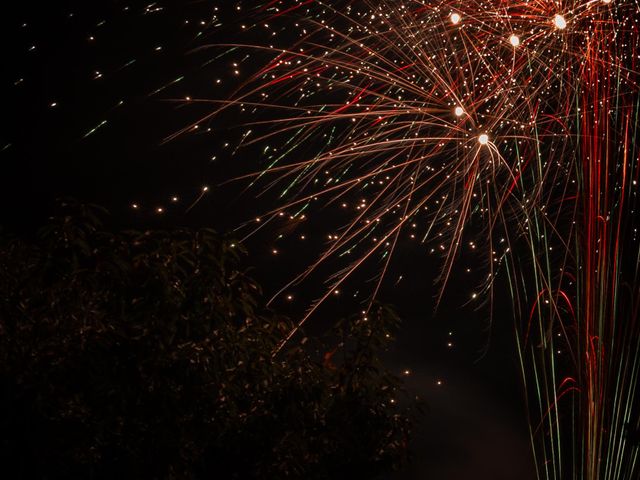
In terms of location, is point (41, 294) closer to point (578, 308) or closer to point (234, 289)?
point (234, 289)

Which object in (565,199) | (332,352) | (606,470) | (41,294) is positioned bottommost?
(606,470)

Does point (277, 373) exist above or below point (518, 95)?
below

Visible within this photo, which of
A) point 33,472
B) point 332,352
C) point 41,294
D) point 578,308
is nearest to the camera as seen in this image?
point 33,472

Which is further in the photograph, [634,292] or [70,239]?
[634,292]

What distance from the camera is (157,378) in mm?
5383

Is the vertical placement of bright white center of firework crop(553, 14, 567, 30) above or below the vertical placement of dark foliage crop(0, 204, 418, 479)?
above

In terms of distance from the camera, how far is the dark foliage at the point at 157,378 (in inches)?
202

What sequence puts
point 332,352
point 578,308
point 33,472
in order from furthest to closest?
point 332,352
point 578,308
point 33,472


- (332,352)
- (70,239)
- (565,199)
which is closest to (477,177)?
(565,199)

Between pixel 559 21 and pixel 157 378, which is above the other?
pixel 559 21

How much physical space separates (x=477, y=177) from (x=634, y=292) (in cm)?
110

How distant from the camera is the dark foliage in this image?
5.14m

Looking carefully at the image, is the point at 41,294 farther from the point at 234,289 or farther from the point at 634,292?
the point at 634,292

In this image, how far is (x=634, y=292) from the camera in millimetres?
5828
